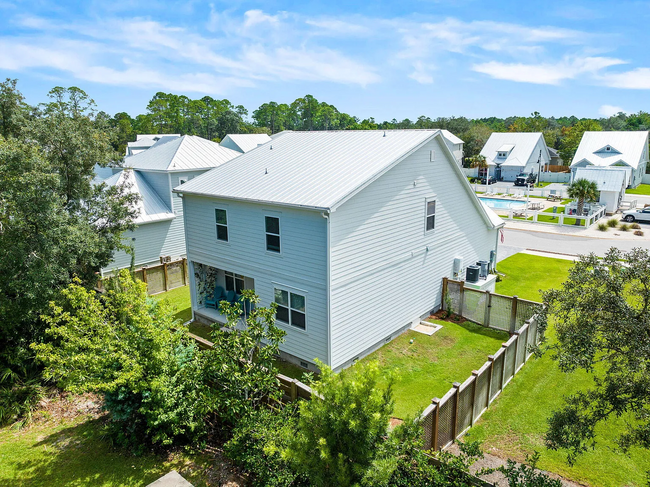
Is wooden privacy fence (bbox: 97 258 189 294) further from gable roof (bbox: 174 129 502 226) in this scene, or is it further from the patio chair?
gable roof (bbox: 174 129 502 226)

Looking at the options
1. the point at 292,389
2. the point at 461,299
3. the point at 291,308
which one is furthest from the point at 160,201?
the point at 292,389

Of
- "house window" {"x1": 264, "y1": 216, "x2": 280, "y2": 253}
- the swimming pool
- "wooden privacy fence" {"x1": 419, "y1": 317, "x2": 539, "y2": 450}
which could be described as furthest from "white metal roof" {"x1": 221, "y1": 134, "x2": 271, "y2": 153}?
"wooden privacy fence" {"x1": 419, "y1": 317, "x2": 539, "y2": 450}

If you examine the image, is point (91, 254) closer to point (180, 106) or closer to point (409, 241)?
point (409, 241)

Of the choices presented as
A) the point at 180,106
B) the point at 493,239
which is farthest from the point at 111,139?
the point at 180,106

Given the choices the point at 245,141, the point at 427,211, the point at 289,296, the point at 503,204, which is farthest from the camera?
the point at 245,141

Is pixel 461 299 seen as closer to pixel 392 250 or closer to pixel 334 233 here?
pixel 392 250

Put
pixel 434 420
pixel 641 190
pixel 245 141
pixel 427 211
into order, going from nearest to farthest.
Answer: pixel 434 420 < pixel 427 211 < pixel 641 190 < pixel 245 141

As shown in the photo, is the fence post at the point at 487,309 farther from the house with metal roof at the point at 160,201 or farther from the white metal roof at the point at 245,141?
the white metal roof at the point at 245,141
